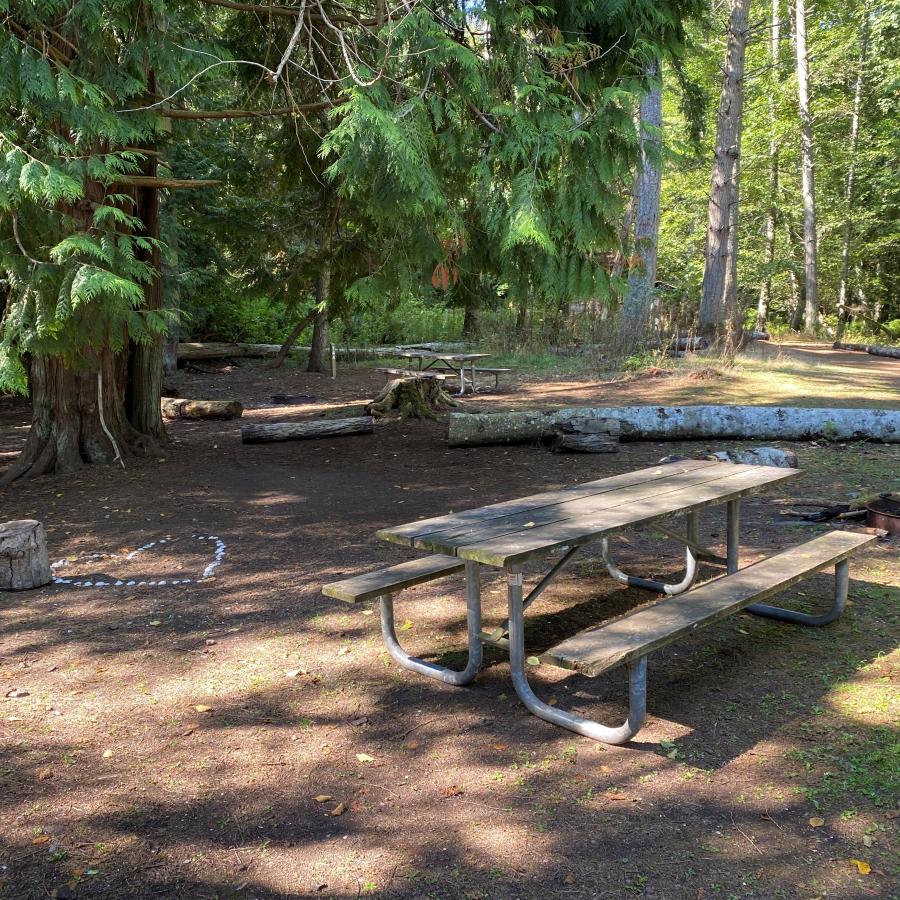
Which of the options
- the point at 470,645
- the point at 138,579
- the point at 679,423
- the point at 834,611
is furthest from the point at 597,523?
the point at 679,423

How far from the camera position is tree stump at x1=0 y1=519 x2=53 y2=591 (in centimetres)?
505

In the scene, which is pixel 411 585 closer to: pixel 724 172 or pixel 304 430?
pixel 304 430

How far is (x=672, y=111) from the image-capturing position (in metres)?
33.1

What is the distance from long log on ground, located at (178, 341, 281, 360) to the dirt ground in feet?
45.8

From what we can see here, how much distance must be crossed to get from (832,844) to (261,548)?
4229mm

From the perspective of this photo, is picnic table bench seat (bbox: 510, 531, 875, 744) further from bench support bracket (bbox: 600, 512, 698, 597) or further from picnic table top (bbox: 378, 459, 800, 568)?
bench support bracket (bbox: 600, 512, 698, 597)

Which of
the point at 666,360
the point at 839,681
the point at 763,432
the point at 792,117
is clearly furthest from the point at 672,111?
the point at 839,681

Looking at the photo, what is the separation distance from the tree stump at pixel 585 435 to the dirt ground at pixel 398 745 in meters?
2.78

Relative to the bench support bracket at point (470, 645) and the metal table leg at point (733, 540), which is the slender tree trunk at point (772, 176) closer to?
the metal table leg at point (733, 540)

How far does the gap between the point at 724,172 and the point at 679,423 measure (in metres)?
9.14

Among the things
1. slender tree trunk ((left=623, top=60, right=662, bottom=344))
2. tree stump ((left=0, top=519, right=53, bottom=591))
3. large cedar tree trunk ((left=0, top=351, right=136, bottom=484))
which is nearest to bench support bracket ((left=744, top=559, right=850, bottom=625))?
tree stump ((left=0, top=519, right=53, bottom=591))

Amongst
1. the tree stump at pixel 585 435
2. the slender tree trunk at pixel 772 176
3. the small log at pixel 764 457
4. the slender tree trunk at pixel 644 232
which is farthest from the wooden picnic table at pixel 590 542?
the slender tree trunk at pixel 772 176

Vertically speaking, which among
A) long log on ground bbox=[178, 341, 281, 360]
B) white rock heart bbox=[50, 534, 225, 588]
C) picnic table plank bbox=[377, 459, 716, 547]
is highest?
long log on ground bbox=[178, 341, 281, 360]

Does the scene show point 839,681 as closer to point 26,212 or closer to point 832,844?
point 832,844
